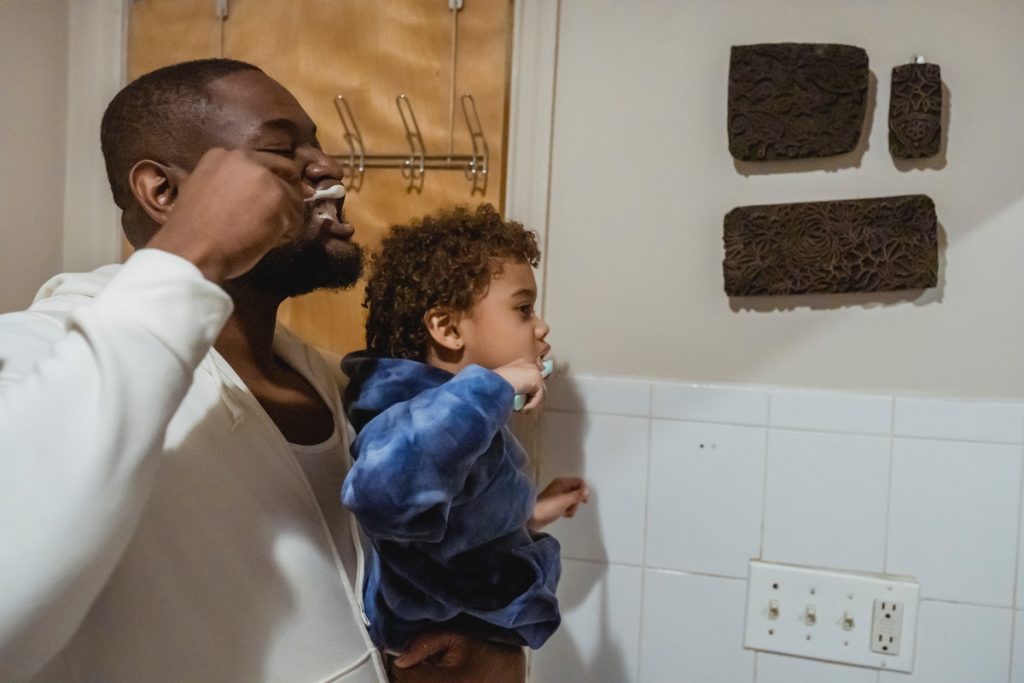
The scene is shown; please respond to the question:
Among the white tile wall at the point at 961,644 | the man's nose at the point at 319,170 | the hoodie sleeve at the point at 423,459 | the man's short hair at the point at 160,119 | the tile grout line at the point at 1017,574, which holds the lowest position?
the white tile wall at the point at 961,644

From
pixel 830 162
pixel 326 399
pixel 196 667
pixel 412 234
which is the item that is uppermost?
Result: pixel 830 162

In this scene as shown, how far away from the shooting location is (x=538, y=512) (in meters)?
1.24

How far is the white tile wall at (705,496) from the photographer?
1373 millimetres

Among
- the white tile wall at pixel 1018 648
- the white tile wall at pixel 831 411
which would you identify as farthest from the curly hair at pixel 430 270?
the white tile wall at pixel 1018 648

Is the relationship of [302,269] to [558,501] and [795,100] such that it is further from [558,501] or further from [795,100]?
[795,100]

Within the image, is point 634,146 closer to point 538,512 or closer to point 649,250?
point 649,250

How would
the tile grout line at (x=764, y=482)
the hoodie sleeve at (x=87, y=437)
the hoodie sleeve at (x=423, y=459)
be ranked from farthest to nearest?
the tile grout line at (x=764, y=482), the hoodie sleeve at (x=423, y=459), the hoodie sleeve at (x=87, y=437)

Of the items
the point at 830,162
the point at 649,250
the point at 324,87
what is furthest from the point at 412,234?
the point at 830,162

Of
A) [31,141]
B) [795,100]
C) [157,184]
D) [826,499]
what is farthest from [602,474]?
[31,141]

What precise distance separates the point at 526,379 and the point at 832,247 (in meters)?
0.61

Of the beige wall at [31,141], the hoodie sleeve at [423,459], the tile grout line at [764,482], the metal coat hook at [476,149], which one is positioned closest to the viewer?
the hoodie sleeve at [423,459]

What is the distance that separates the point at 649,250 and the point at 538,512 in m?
0.51

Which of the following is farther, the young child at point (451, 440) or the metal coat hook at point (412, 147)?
the metal coat hook at point (412, 147)

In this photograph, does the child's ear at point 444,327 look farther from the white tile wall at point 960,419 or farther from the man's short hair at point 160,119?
the white tile wall at point 960,419
